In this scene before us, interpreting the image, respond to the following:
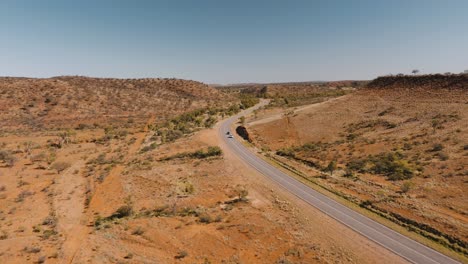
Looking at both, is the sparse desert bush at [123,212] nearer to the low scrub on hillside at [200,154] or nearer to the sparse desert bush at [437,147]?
the low scrub on hillside at [200,154]

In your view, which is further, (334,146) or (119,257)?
(334,146)

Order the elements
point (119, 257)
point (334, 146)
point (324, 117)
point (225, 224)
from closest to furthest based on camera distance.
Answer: point (119, 257) → point (225, 224) → point (334, 146) → point (324, 117)

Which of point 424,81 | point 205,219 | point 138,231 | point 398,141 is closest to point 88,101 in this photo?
point 138,231

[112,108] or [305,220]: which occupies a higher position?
[112,108]

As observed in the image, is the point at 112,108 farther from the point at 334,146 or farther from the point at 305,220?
the point at 305,220

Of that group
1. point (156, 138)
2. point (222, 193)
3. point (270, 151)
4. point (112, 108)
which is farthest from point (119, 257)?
point (112, 108)

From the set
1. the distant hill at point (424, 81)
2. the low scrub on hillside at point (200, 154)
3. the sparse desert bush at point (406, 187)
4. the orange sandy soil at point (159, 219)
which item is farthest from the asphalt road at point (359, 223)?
the distant hill at point (424, 81)

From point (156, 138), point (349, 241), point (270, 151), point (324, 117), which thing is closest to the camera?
point (349, 241)
